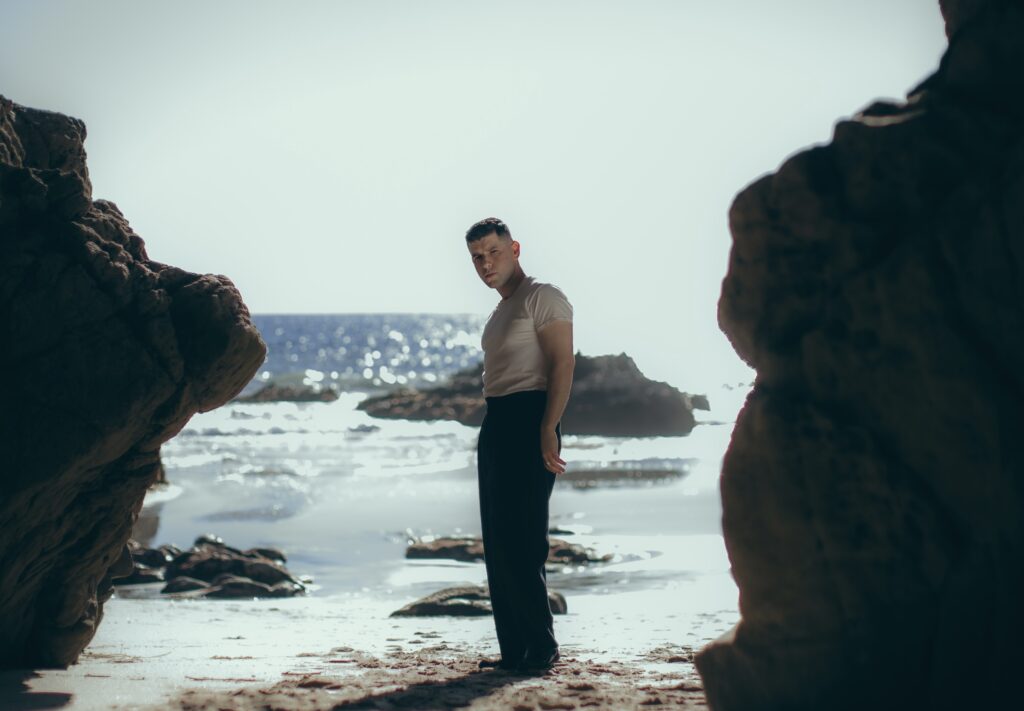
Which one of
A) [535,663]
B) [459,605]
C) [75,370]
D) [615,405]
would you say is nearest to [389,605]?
[459,605]

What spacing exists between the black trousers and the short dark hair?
2.27 feet

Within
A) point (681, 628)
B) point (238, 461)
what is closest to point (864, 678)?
point (681, 628)

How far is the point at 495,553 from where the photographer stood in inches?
188

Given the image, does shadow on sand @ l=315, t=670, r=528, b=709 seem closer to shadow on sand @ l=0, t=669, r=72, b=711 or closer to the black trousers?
the black trousers

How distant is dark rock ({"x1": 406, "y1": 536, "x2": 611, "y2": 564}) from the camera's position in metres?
9.19

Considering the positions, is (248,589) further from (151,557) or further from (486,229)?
(486,229)

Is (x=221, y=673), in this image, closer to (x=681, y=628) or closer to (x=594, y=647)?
(x=594, y=647)

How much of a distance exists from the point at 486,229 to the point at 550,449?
38.6 inches

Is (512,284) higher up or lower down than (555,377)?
higher up

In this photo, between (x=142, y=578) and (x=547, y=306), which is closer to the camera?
(x=547, y=306)

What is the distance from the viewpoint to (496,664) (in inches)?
189

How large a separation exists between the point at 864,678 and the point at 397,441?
73.0ft

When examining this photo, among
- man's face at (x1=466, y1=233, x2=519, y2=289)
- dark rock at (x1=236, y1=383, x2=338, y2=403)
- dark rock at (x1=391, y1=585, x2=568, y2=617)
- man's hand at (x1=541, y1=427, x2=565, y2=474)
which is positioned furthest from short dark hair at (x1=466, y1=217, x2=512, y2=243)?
dark rock at (x1=236, y1=383, x2=338, y2=403)

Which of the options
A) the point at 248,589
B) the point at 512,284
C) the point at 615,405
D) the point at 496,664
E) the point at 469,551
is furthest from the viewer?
the point at 615,405
